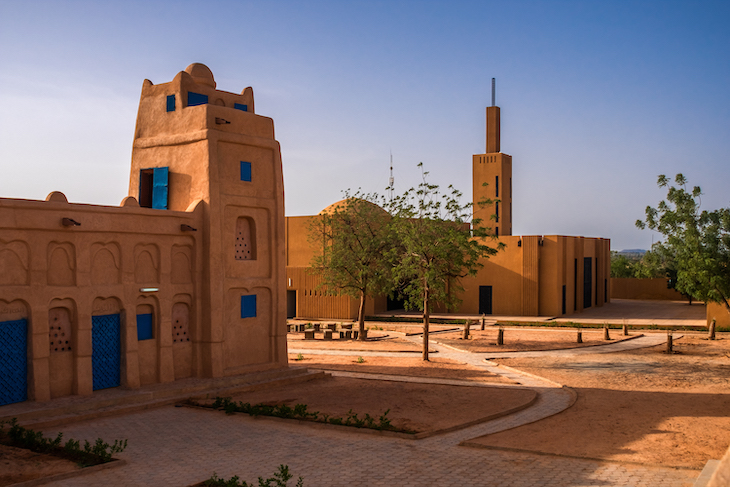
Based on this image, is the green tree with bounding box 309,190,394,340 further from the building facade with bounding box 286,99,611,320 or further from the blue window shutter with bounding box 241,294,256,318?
the blue window shutter with bounding box 241,294,256,318

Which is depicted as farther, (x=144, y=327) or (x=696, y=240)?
(x=696, y=240)

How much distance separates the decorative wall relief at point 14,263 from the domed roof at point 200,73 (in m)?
7.96

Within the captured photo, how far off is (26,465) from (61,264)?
20.5 ft

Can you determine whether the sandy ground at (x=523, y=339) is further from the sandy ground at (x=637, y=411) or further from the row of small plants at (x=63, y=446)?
the row of small plants at (x=63, y=446)

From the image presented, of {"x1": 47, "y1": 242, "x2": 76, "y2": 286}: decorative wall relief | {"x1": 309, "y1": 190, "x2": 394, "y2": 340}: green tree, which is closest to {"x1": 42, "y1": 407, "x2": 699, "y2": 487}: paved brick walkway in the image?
{"x1": 47, "y1": 242, "x2": 76, "y2": 286}: decorative wall relief

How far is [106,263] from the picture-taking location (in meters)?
17.3

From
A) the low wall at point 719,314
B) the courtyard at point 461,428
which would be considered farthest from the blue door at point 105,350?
the low wall at point 719,314

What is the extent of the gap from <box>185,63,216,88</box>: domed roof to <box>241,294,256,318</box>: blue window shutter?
269 inches

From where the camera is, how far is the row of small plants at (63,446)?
1185cm

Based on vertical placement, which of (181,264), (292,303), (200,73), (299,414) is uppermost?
(200,73)

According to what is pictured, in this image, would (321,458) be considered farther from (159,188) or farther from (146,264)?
(159,188)

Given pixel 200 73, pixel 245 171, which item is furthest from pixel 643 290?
pixel 200 73

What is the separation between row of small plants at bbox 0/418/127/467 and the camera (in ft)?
38.9

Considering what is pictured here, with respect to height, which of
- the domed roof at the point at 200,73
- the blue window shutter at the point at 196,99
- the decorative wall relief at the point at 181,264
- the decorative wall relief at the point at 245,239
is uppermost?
the domed roof at the point at 200,73
